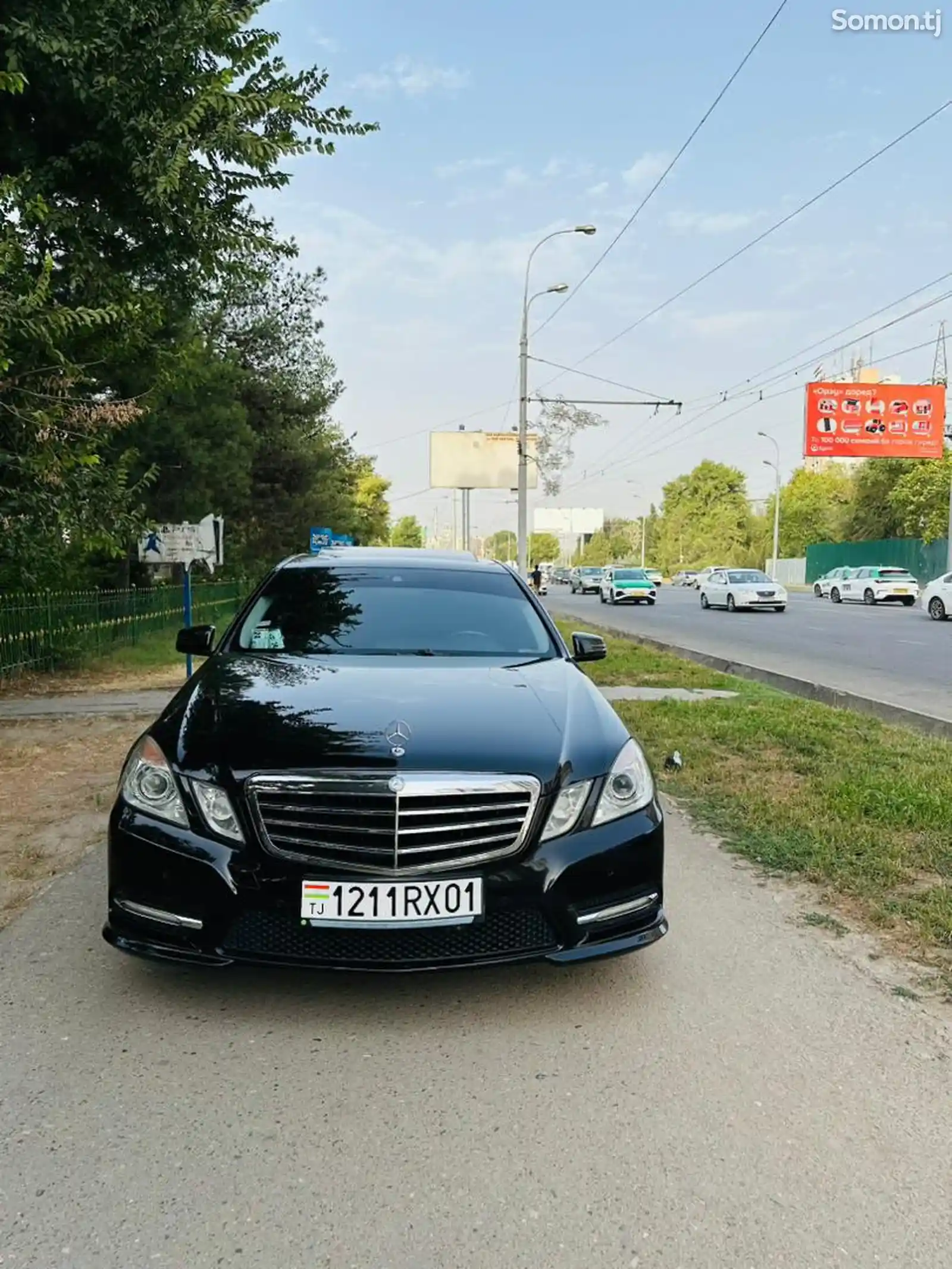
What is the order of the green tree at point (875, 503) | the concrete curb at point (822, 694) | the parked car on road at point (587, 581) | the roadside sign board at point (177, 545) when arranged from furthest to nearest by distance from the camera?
the green tree at point (875, 503)
the parked car on road at point (587, 581)
the roadside sign board at point (177, 545)
the concrete curb at point (822, 694)

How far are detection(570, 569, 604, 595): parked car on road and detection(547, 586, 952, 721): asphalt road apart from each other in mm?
18580

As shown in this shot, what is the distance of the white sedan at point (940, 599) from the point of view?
25891mm

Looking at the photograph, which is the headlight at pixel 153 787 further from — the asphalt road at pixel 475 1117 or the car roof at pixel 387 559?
the car roof at pixel 387 559

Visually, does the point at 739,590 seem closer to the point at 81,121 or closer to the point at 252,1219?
the point at 81,121

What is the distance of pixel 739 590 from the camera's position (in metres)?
31.3

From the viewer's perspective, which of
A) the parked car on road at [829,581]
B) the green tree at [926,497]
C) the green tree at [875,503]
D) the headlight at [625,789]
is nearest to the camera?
the headlight at [625,789]

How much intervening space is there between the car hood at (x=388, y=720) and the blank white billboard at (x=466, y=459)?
40493 millimetres

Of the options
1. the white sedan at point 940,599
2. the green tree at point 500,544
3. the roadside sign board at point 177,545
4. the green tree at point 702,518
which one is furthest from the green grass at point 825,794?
the green tree at point 500,544

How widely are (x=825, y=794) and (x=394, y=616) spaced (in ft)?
10.00

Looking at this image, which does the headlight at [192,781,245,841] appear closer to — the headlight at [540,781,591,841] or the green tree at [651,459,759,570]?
the headlight at [540,781,591,841]

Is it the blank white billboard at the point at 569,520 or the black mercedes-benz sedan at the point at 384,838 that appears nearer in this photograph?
the black mercedes-benz sedan at the point at 384,838

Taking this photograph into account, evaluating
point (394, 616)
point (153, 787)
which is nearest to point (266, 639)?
point (394, 616)

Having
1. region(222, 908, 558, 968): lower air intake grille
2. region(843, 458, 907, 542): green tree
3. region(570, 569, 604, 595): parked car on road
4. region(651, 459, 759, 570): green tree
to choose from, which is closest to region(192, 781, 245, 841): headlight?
region(222, 908, 558, 968): lower air intake grille

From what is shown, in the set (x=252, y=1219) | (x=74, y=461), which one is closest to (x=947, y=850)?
(x=252, y=1219)
